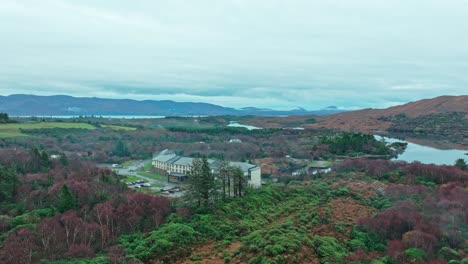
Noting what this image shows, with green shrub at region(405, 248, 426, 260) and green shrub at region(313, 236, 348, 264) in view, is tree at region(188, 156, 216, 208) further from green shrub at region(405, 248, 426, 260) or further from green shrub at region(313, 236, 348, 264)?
green shrub at region(405, 248, 426, 260)

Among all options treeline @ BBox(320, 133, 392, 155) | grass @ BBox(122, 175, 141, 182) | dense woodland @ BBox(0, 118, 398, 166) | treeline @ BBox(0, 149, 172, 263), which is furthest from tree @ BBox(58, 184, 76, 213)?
treeline @ BBox(320, 133, 392, 155)

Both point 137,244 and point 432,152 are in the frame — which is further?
point 432,152

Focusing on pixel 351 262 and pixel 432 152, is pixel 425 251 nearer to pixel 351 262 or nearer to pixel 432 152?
pixel 351 262

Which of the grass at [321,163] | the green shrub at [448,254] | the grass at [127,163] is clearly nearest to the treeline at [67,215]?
the green shrub at [448,254]

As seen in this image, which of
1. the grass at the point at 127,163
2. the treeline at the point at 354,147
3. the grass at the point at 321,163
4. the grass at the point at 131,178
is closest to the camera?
the grass at the point at 131,178

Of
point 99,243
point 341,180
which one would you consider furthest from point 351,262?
point 341,180

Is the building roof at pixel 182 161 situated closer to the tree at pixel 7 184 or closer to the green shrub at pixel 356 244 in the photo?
the tree at pixel 7 184

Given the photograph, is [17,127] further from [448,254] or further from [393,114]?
[393,114]
